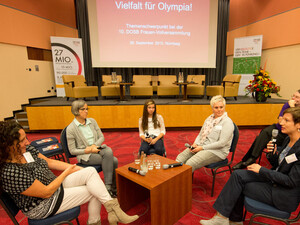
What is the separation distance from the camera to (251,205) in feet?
4.43

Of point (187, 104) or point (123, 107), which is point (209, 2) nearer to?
point (187, 104)

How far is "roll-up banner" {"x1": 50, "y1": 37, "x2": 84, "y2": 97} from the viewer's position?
6.36 m

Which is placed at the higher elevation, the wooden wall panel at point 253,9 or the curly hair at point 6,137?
the wooden wall panel at point 253,9

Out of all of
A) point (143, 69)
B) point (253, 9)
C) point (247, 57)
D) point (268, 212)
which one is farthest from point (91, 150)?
point (253, 9)

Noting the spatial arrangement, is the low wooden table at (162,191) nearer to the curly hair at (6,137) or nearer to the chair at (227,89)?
the curly hair at (6,137)

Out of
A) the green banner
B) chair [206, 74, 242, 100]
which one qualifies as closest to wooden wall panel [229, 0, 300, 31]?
the green banner

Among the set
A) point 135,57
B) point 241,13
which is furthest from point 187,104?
point 241,13

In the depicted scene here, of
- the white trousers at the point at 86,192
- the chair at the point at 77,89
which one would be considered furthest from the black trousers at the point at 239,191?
the chair at the point at 77,89

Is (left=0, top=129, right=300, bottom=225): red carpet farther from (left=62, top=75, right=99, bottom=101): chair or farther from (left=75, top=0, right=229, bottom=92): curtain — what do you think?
(left=75, top=0, right=229, bottom=92): curtain

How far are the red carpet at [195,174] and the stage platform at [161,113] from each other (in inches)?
9.3

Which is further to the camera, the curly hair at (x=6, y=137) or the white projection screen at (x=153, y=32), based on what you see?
the white projection screen at (x=153, y=32)

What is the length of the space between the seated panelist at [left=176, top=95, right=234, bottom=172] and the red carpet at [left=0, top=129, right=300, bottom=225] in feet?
1.33

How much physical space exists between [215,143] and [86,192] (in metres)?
1.43

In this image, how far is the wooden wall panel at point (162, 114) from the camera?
4590 millimetres
